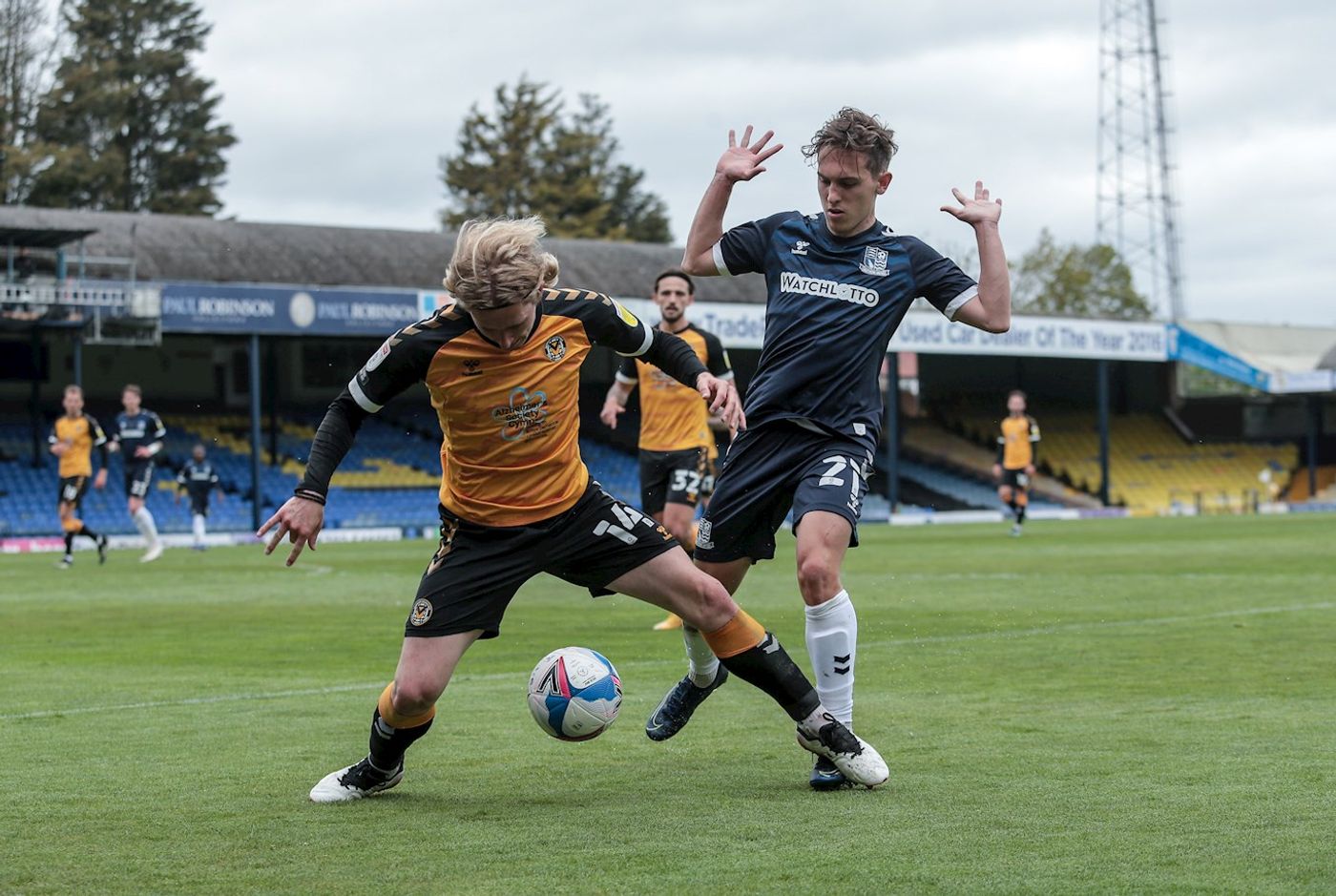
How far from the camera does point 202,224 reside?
44.8 metres

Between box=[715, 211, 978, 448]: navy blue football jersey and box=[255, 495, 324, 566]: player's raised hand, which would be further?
box=[715, 211, 978, 448]: navy blue football jersey

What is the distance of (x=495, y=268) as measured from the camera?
5.20m

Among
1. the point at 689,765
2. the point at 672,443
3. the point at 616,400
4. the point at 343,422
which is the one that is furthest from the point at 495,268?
the point at 672,443

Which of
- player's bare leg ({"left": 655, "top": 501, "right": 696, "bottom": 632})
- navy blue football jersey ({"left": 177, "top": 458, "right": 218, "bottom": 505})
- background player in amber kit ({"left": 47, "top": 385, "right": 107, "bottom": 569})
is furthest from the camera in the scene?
navy blue football jersey ({"left": 177, "top": 458, "right": 218, "bottom": 505})

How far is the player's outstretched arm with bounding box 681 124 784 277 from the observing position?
21.4ft

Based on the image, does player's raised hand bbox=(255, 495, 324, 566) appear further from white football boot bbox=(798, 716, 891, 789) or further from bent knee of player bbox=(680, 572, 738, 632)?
white football boot bbox=(798, 716, 891, 789)

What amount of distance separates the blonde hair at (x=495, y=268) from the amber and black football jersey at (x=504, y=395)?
0.90 ft

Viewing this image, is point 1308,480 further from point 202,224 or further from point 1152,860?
point 1152,860

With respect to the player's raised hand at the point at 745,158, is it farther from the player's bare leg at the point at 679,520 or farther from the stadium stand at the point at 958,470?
the stadium stand at the point at 958,470

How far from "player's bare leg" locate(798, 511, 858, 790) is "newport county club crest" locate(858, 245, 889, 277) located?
995 millimetres

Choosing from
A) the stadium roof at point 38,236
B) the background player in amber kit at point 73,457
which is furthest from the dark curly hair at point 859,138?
the stadium roof at point 38,236

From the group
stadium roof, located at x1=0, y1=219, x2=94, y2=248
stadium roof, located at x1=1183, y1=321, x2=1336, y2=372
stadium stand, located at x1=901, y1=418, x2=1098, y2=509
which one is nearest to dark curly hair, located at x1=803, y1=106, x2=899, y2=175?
stadium roof, located at x1=0, y1=219, x2=94, y2=248

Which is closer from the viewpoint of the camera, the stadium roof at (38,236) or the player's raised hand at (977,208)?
the player's raised hand at (977,208)

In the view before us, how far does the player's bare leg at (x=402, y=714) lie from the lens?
5492 millimetres
